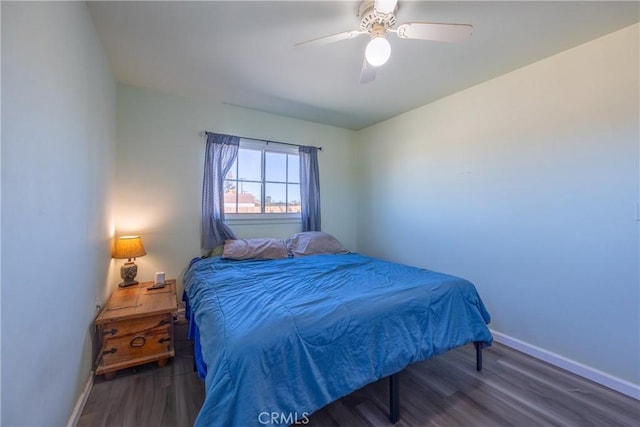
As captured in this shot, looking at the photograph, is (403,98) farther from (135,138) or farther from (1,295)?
(1,295)

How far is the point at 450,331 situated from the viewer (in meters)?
1.76

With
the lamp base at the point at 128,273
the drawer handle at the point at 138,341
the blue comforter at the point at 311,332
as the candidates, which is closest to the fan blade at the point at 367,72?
the blue comforter at the point at 311,332

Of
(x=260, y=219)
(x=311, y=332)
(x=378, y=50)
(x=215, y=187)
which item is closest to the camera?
(x=311, y=332)

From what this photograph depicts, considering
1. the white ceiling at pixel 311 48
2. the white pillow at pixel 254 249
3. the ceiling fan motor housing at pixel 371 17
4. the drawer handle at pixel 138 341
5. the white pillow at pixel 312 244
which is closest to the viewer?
the ceiling fan motor housing at pixel 371 17

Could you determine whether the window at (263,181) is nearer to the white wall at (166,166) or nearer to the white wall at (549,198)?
the white wall at (166,166)

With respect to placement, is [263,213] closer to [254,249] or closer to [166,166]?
[254,249]

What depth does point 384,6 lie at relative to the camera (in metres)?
1.41

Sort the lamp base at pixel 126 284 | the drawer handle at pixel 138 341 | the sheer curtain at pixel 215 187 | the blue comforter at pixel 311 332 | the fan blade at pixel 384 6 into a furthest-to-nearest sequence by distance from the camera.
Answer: the sheer curtain at pixel 215 187
the lamp base at pixel 126 284
the drawer handle at pixel 138 341
the fan blade at pixel 384 6
the blue comforter at pixel 311 332

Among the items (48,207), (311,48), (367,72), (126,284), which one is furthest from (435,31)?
(126,284)

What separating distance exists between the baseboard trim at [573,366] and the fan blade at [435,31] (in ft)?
8.10

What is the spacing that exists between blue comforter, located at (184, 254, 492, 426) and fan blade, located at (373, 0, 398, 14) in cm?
164

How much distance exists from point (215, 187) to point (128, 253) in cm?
107

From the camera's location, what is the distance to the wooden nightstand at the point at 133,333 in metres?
1.83

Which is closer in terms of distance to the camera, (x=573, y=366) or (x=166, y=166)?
(x=573, y=366)
